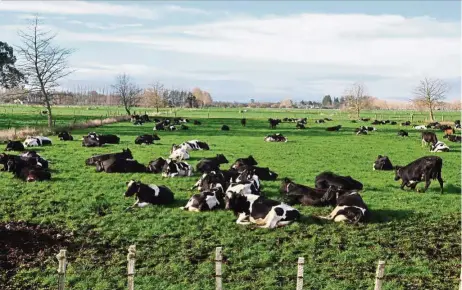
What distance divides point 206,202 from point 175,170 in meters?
5.14

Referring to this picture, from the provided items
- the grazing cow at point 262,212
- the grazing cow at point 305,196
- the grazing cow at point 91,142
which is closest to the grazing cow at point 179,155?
the grazing cow at point 91,142

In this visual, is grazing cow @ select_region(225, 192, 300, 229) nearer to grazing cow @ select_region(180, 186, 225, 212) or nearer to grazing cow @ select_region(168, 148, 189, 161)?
grazing cow @ select_region(180, 186, 225, 212)

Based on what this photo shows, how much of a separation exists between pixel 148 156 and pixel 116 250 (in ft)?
47.3

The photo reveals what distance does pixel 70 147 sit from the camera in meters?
27.5

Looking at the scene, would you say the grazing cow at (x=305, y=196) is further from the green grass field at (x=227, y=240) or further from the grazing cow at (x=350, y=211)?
the grazing cow at (x=350, y=211)

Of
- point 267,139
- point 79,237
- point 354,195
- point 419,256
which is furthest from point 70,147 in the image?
point 419,256

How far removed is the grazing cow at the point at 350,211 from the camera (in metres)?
12.2

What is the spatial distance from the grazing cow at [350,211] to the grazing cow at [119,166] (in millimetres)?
9167

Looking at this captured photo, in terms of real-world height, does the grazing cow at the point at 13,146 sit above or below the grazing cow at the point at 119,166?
above

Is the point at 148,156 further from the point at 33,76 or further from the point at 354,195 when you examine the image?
the point at 33,76

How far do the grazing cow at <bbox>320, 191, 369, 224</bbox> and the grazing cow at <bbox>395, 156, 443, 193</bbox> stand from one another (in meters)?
4.44

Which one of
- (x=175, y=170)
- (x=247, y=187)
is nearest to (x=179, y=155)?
(x=175, y=170)

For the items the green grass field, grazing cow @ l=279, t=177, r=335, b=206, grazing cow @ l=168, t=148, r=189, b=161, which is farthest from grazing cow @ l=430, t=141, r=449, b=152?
grazing cow @ l=279, t=177, r=335, b=206

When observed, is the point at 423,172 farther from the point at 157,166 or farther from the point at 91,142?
the point at 91,142
